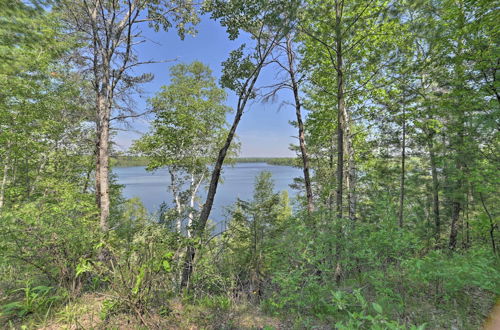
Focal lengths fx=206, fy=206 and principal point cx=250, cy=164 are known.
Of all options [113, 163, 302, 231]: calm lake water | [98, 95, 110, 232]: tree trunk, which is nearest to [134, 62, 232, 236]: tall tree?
[113, 163, 302, 231]: calm lake water

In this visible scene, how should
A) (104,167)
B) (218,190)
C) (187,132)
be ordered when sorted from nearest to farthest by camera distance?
(104,167) → (187,132) → (218,190)

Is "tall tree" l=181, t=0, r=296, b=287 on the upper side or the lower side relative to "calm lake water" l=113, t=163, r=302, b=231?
upper

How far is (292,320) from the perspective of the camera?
9.70ft

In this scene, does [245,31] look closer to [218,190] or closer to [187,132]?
[187,132]

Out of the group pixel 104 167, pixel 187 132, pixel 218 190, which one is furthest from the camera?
pixel 218 190

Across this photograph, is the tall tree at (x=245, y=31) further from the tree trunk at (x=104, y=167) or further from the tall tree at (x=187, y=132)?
the tall tree at (x=187, y=132)

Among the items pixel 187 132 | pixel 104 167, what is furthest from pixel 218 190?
pixel 104 167

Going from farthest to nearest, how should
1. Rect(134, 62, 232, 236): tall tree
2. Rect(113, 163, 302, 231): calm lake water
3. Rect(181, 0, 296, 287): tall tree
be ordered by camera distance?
Rect(113, 163, 302, 231): calm lake water < Rect(134, 62, 232, 236): tall tree < Rect(181, 0, 296, 287): tall tree

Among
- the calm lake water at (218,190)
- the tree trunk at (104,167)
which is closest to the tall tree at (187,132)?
the calm lake water at (218,190)

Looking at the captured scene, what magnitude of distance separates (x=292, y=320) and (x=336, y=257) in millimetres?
1485

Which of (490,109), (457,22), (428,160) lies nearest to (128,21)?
(457,22)

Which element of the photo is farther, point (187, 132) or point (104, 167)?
point (187, 132)

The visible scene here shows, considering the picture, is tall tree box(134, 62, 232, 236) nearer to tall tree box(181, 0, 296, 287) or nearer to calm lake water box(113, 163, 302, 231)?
calm lake water box(113, 163, 302, 231)

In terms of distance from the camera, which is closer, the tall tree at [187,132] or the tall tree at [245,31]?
the tall tree at [245,31]
